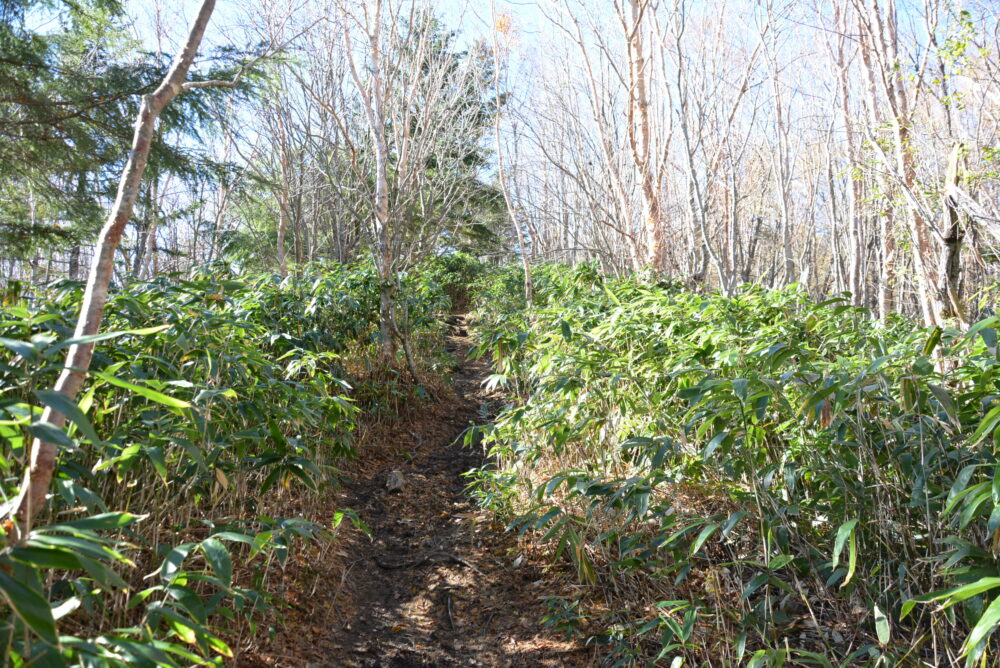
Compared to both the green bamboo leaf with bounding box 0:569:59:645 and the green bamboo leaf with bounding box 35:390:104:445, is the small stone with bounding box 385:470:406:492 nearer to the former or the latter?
the green bamboo leaf with bounding box 35:390:104:445

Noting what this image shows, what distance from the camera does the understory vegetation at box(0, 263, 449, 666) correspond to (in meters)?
1.01

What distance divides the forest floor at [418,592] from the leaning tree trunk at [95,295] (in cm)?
131

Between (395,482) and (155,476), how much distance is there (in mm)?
2082

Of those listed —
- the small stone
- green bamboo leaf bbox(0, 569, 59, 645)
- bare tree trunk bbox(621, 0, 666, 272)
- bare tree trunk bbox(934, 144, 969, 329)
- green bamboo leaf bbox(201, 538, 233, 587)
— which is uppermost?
bare tree trunk bbox(621, 0, 666, 272)

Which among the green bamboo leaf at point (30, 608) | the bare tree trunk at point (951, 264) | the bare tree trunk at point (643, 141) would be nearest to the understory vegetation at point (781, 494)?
the bare tree trunk at point (951, 264)

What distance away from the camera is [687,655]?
2094 mm

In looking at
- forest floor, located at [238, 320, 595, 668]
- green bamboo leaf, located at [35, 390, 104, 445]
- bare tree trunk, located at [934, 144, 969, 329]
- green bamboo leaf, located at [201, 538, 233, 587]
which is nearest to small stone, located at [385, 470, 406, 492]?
forest floor, located at [238, 320, 595, 668]

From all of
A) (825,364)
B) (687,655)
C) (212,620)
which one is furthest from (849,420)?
(212,620)

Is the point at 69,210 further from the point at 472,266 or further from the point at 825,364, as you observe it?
the point at 472,266

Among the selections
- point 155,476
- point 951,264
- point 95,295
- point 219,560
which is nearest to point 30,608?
point 219,560

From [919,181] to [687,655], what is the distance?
361 cm

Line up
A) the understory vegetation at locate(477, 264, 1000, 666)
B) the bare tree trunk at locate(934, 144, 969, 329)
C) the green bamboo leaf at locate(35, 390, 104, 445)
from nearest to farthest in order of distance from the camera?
1. the green bamboo leaf at locate(35, 390, 104, 445)
2. the understory vegetation at locate(477, 264, 1000, 666)
3. the bare tree trunk at locate(934, 144, 969, 329)

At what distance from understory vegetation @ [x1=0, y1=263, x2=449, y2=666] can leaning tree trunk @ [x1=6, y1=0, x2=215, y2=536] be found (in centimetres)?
5

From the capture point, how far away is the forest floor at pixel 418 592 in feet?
8.02
